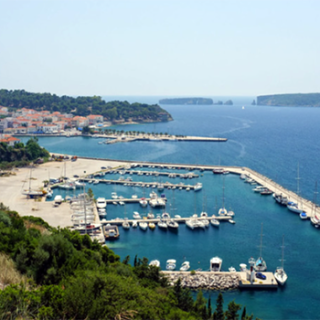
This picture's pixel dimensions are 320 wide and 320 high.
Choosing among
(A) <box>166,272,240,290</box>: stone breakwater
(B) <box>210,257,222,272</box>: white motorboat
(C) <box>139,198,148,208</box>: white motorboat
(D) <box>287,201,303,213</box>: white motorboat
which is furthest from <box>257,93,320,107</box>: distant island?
(A) <box>166,272,240,290</box>: stone breakwater

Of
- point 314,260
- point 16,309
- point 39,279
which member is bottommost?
point 314,260

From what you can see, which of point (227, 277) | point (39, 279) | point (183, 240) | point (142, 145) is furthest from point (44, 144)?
point (39, 279)

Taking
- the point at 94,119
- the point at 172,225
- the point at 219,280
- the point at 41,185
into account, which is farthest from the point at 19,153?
the point at 94,119

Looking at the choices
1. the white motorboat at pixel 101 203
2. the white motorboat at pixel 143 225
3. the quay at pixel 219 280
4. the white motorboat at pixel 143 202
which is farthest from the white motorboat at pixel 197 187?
the quay at pixel 219 280

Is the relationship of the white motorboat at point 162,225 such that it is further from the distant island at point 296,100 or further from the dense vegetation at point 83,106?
the distant island at point 296,100

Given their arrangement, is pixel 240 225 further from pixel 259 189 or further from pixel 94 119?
pixel 94 119

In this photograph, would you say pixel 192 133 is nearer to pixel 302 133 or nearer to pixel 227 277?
pixel 302 133

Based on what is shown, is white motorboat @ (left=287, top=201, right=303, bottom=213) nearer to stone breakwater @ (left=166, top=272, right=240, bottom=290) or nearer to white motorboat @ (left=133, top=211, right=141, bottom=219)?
white motorboat @ (left=133, top=211, right=141, bottom=219)
